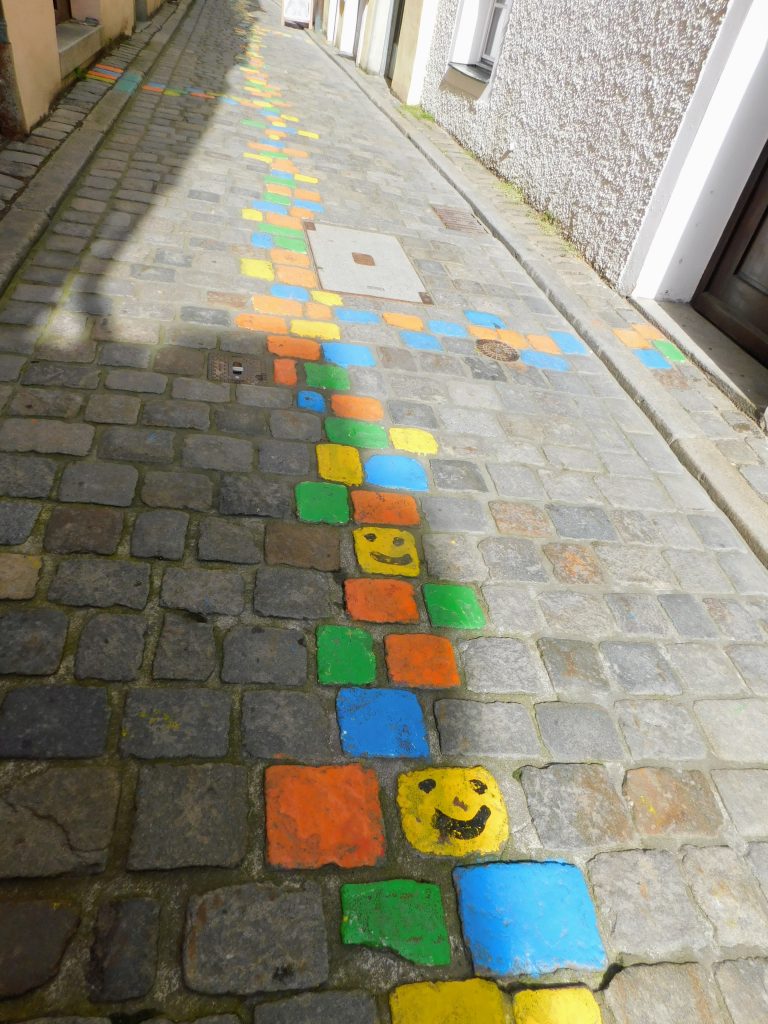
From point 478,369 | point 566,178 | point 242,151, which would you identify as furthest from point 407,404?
point 242,151

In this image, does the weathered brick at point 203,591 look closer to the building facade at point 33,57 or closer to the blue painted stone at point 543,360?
the blue painted stone at point 543,360

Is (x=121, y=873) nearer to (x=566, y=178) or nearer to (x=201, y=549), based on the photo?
(x=201, y=549)

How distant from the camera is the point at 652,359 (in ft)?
14.5

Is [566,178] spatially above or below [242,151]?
above

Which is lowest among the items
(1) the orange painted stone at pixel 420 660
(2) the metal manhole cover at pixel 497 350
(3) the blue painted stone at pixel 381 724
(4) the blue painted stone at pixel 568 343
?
(4) the blue painted stone at pixel 568 343

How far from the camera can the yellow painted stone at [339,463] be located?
278cm

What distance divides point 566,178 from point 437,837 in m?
6.05

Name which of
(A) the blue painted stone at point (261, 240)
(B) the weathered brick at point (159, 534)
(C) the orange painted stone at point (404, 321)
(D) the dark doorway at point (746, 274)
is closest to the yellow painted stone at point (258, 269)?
(A) the blue painted stone at point (261, 240)

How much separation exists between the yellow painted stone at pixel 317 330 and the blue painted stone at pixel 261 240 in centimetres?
117

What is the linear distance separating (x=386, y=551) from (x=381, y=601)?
0.86 ft

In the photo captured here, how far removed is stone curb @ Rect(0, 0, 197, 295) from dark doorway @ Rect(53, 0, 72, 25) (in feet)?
4.19

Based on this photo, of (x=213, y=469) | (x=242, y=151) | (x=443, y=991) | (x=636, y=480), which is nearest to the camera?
(x=443, y=991)

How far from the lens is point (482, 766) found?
1.86 m

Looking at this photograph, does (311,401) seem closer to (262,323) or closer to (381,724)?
(262,323)
